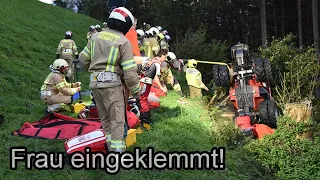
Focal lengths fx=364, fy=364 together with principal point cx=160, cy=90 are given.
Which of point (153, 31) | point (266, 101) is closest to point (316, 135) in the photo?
point (266, 101)

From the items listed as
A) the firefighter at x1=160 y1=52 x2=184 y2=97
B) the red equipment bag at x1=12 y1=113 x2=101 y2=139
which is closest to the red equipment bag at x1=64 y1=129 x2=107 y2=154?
the red equipment bag at x1=12 y1=113 x2=101 y2=139

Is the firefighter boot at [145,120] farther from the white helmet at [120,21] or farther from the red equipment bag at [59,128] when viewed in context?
the white helmet at [120,21]

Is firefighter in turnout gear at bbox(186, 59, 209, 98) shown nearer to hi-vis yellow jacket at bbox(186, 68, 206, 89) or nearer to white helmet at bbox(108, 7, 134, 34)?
hi-vis yellow jacket at bbox(186, 68, 206, 89)

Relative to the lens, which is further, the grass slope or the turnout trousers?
the grass slope

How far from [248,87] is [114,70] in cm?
378

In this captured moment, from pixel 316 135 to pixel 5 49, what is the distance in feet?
36.4

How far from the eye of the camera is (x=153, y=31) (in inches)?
483

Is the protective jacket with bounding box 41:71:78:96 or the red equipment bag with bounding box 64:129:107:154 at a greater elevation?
the protective jacket with bounding box 41:71:78:96

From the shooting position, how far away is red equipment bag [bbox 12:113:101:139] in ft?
18.3

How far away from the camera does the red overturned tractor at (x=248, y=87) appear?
6797mm

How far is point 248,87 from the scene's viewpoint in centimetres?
736

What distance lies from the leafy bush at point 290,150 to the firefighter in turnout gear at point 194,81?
3107 millimetres

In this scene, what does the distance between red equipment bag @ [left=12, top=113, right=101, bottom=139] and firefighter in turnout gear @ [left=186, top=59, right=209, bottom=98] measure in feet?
12.1

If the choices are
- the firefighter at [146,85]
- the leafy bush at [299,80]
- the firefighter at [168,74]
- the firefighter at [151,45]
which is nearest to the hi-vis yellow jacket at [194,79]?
the firefighter at [168,74]
